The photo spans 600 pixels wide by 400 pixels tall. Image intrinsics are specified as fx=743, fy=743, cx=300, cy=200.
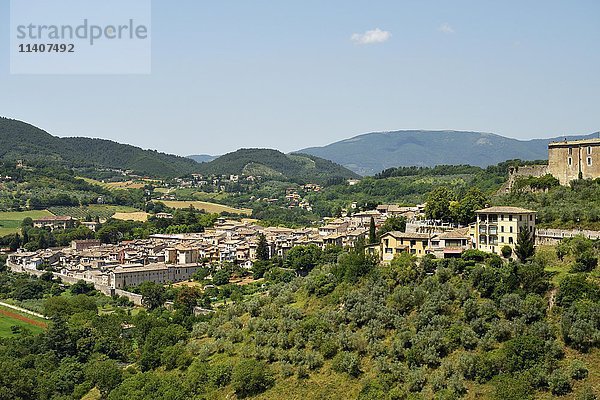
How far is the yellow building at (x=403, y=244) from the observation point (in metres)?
34.3

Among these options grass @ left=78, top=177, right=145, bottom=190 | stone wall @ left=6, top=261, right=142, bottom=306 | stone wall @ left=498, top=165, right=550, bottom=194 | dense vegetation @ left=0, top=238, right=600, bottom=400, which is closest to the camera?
dense vegetation @ left=0, top=238, right=600, bottom=400

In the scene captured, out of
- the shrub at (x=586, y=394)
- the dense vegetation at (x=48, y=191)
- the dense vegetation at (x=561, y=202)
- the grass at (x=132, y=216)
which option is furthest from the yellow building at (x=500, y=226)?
the dense vegetation at (x=48, y=191)

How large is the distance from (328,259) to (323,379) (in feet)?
60.5

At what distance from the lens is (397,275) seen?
32094 mm

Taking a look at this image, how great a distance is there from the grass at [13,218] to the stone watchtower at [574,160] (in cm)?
6288

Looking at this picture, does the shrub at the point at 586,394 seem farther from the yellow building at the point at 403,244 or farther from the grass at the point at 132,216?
the grass at the point at 132,216

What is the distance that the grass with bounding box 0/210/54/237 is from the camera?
8536 centimetres

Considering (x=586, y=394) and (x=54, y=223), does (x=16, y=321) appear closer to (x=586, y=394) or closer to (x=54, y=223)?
(x=586, y=394)

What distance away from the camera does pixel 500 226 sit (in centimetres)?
3192

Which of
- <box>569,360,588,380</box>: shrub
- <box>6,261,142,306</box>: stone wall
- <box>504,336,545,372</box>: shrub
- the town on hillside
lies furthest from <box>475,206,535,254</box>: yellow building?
<box>6,261,142,306</box>: stone wall

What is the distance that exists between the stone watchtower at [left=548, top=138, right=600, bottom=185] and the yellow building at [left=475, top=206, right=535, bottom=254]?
779 cm

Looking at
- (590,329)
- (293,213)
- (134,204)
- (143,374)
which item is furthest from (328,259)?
(134,204)

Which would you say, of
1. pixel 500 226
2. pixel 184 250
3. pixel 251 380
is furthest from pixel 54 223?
pixel 500 226

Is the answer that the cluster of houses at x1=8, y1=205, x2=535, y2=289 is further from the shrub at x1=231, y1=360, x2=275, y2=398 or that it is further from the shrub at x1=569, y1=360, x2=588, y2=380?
the shrub at x1=569, y1=360, x2=588, y2=380
